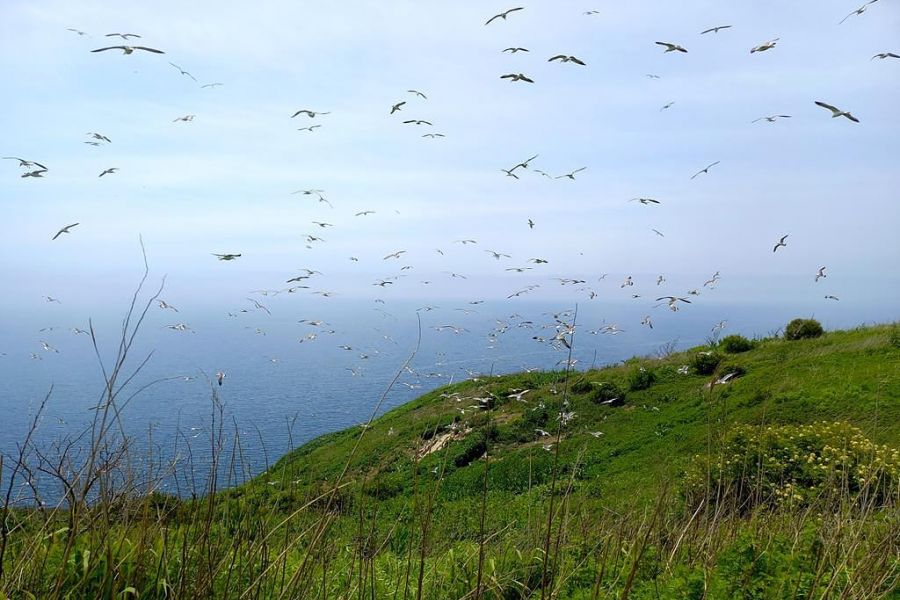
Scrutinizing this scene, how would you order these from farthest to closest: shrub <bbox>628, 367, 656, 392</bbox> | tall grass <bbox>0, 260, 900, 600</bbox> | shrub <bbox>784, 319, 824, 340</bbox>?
shrub <bbox>784, 319, 824, 340</bbox>, shrub <bbox>628, 367, 656, 392</bbox>, tall grass <bbox>0, 260, 900, 600</bbox>

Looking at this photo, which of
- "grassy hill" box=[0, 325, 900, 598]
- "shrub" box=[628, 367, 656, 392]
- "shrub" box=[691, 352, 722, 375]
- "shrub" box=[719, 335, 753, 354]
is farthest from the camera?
"shrub" box=[719, 335, 753, 354]

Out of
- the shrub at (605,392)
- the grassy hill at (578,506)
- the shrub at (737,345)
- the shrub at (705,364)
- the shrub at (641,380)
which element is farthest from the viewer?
the shrub at (737,345)

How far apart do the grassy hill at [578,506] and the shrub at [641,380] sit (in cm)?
16

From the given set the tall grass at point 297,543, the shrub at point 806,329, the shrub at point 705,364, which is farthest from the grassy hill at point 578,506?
the shrub at point 806,329

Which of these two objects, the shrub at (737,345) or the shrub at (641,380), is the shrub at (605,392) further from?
the shrub at (737,345)

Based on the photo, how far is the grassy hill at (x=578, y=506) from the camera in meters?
3.04

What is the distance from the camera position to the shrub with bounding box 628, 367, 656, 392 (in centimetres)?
2355

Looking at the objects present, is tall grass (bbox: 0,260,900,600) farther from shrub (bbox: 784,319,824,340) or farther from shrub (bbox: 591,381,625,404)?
shrub (bbox: 784,319,824,340)

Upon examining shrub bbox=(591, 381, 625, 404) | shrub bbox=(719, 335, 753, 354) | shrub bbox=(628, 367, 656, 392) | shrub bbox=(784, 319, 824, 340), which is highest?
shrub bbox=(784, 319, 824, 340)

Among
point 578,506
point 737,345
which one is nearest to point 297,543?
point 578,506

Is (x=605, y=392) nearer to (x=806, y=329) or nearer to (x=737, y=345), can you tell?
(x=737, y=345)

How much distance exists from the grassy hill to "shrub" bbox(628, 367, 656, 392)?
157mm

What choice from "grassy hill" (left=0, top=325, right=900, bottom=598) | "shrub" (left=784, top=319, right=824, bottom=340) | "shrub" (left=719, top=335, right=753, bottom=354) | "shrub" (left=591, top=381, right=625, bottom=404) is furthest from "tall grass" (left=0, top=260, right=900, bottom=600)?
"shrub" (left=784, top=319, right=824, bottom=340)

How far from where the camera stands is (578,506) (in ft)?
18.4
